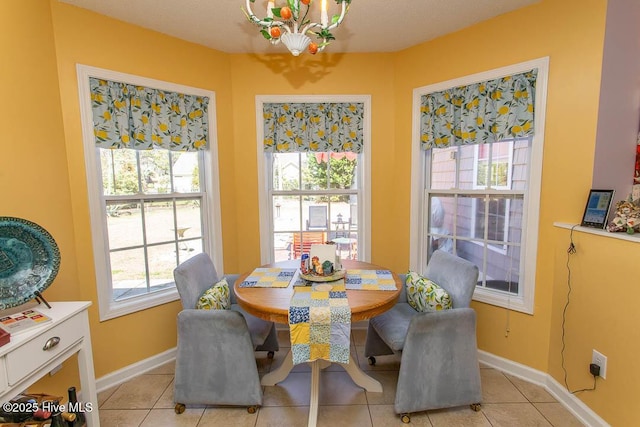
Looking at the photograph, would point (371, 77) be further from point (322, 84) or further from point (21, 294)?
point (21, 294)

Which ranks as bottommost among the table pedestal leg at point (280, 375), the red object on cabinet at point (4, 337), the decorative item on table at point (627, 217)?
the table pedestal leg at point (280, 375)

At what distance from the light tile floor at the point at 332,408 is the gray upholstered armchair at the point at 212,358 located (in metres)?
0.11

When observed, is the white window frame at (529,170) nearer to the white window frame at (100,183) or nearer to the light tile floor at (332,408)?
the light tile floor at (332,408)

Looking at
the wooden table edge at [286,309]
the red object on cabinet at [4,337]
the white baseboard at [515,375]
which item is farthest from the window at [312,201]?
the red object on cabinet at [4,337]

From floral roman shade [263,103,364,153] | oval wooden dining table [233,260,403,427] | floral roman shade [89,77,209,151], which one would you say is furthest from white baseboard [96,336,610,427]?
floral roman shade [263,103,364,153]

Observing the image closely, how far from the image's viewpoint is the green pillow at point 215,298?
1.83 metres

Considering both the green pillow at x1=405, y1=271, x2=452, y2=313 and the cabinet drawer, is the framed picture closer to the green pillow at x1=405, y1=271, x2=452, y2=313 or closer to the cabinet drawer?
the green pillow at x1=405, y1=271, x2=452, y2=313

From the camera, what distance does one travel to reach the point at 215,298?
6.21ft

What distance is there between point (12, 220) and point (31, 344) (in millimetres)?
549

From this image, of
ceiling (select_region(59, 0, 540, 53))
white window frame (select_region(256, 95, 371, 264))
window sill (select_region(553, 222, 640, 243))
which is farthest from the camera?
white window frame (select_region(256, 95, 371, 264))

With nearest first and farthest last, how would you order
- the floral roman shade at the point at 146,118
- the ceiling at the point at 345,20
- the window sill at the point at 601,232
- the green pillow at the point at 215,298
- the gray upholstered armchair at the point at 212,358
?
the window sill at the point at 601,232, the gray upholstered armchair at the point at 212,358, the green pillow at the point at 215,298, the ceiling at the point at 345,20, the floral roman shade at the point at 146,118

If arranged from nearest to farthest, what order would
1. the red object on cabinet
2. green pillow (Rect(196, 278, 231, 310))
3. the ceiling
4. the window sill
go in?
the red object on cabinet
the window sill
green pillow (Rect(196, 278, 231, 310))
the ceiling

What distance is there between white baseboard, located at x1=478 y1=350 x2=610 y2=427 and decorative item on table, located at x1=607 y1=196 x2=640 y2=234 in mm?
1060

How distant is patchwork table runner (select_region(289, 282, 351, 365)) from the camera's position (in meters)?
1.54
